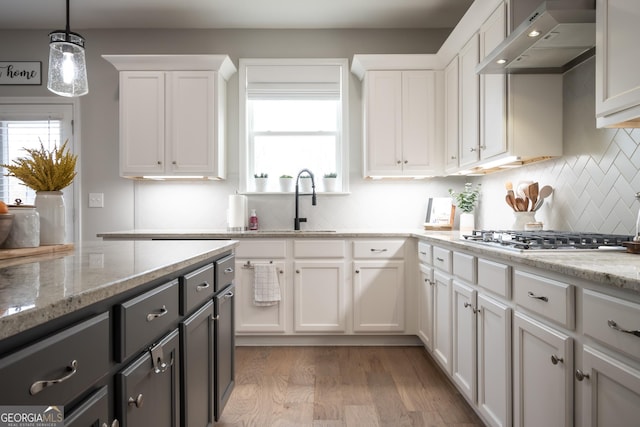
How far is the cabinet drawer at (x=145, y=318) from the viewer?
3.18ft

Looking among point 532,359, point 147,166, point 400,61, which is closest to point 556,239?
point 532,359

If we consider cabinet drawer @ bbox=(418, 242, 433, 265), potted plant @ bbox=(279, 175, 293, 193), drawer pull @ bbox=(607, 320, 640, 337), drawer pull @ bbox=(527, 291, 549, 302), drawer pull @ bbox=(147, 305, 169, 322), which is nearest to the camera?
drawer pull @ bbox=(607, 320, 640, 337)

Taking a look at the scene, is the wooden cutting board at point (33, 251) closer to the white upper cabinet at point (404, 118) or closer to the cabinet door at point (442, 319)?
the cabinet door at point (442, 319)

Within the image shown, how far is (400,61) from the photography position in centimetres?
346

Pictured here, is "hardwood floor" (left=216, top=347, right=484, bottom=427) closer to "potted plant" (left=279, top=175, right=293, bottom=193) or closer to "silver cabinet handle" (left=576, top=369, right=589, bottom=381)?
"silver cabinet handle" (left=576, top=369, right=589, bottom=381)

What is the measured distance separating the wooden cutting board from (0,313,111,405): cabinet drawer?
0.70 metres

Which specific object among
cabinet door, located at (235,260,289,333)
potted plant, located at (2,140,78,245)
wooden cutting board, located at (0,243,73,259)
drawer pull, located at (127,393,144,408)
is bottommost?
cabinet door, located at (235,260,289,333)

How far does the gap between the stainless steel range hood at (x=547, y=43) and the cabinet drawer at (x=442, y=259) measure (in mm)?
1045

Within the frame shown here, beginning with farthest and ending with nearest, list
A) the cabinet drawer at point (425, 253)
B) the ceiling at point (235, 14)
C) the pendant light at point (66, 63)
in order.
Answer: the ceiling at point (235, 14)
the cabinet drawer at point (425, 253)
the pendant light at point (66, 63)

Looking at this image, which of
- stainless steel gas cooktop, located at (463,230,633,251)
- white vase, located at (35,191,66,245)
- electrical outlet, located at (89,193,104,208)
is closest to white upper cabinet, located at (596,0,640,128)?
stainless steel gas cooktop, located at (463,230,633,251)

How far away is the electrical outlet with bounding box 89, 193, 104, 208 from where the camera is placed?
3816mm

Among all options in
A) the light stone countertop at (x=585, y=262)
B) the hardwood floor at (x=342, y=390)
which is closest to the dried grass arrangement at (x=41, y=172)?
the hardwood floor at (x=342, y=390)

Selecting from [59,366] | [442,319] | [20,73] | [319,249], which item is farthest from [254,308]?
[20,73]

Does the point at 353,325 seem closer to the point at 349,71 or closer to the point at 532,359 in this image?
the point at 532,359
